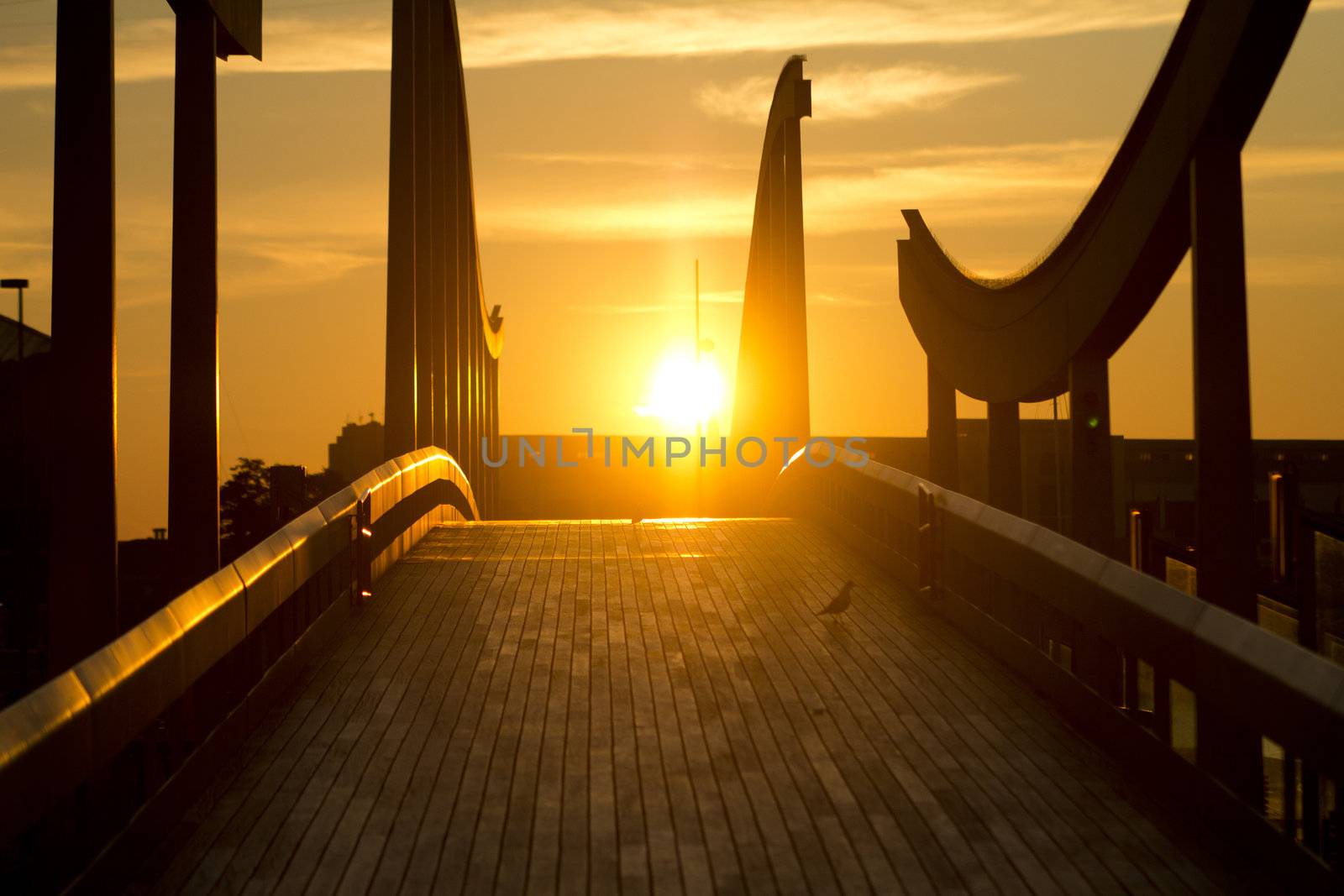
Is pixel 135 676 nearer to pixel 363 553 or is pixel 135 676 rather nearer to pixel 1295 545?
pixel 363 553

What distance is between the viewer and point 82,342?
922cm

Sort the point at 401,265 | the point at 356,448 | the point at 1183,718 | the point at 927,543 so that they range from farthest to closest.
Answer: the point at 356,448, the point at 1183,718, the point at 401,265, the point at 927,543

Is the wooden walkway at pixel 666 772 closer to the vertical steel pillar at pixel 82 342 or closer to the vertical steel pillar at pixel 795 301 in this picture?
the vertical steel pillar at pixel 82 342

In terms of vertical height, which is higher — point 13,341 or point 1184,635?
point 13,341

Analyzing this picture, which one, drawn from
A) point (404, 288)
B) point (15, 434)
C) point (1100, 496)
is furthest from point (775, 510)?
point (15, 434)

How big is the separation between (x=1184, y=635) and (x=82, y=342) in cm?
603

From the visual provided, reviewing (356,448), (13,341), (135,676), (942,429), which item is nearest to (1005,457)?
(942,429)

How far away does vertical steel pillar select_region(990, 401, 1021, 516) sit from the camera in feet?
56.0

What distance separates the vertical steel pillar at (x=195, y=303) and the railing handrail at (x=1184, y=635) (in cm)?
538

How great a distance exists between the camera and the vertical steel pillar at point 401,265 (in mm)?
21844

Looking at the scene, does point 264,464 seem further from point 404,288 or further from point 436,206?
point 404,288

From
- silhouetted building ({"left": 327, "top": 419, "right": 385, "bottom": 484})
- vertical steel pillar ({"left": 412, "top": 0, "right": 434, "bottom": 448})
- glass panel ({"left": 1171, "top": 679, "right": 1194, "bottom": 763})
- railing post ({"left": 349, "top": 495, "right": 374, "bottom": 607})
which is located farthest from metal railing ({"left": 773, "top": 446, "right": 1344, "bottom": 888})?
silhouetted building ({"left": 327, "top": 419, "right": 385, "bottom": 484})

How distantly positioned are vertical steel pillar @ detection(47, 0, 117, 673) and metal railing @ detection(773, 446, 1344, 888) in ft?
17.0

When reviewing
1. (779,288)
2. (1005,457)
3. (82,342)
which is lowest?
(1005,457)
